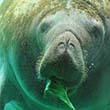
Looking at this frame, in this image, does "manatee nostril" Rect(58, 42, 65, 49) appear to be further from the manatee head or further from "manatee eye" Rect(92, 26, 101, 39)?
"manatee eye" Rect(92, 26, 101, 39)

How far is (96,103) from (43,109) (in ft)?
2.55

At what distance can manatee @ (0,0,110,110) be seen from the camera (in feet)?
19.3

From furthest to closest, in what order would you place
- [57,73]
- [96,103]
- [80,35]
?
[96,103], [80,35], [57,73]

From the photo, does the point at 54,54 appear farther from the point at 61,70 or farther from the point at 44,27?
the point at 44,27

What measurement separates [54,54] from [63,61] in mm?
121

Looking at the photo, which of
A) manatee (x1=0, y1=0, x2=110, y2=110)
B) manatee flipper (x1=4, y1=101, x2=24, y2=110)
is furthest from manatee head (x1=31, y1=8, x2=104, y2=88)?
manatee flipper (x1=4, y1=101, x2=24, y2=110)

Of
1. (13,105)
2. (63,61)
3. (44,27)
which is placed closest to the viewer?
(63,61)

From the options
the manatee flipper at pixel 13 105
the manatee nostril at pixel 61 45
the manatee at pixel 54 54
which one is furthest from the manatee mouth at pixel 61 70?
the manatee flipper at pixel 13 105

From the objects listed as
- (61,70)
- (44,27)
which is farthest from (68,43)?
(44,27)

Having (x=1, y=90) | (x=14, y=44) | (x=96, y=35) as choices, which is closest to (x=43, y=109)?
(x=1, y=90)

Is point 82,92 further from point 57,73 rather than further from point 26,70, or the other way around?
point 57,73

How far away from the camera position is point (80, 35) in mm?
6191

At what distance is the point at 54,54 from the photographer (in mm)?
5793

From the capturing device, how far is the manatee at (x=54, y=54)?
5.89 m
